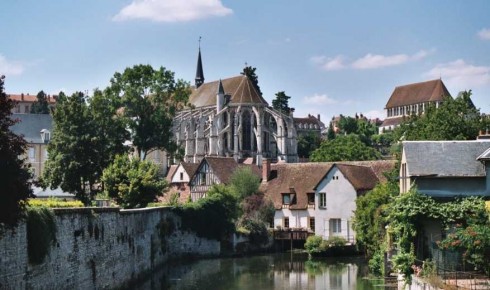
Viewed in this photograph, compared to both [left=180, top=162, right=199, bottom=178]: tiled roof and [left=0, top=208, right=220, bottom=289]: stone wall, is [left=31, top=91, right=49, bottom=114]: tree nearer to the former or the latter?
[left=180, top=162, right=199, bottom=178]: tiled roof

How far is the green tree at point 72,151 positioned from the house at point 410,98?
10239 centimetres

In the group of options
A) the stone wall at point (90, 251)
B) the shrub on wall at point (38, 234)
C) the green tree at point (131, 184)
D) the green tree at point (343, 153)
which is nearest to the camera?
the stone wall at point (90, 251)

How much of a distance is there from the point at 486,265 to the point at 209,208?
29.8 meters

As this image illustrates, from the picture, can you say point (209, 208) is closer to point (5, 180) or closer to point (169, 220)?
point (169, 220)

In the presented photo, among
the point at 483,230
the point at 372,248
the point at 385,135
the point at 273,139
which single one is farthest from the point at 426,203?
the point at 385,135

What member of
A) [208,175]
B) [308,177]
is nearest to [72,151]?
[208,175]

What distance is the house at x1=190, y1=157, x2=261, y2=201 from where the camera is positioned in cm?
7031

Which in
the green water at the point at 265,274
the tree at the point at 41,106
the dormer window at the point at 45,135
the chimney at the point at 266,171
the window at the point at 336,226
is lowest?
the green water at the point at 265,274

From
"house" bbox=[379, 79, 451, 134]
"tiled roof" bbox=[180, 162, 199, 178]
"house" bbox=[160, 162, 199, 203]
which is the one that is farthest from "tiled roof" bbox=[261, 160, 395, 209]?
"house" bbox=[379, 79, 451, 134]

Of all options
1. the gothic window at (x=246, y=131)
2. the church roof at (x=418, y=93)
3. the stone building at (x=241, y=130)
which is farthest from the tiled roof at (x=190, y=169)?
the church roof at (x=418, y=93)

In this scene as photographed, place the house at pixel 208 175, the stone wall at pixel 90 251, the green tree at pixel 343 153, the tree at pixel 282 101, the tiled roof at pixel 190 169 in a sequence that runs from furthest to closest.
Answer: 1. the tree at pixel 282 101
2. the green tree at pixel 343 153
3. the tiled roof at pixel 190 169
4. the house at pixel 208 175
5. the stone wall at pixel 90 251

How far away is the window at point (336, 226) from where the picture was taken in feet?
197

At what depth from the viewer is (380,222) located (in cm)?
4378

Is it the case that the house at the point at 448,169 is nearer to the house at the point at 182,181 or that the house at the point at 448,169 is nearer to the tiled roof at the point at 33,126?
the house at the point at 182,181
